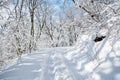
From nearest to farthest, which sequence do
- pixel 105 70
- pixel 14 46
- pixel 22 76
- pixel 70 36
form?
pixel 105 70 < pixel 22 76 < pixel 14 46 < pixel 70 36

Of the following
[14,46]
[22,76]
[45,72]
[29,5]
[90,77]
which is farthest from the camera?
[29,5]

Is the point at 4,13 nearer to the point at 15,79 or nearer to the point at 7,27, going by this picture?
the point at 7,27

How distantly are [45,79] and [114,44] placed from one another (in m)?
3.59

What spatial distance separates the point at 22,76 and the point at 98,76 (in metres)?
3.41

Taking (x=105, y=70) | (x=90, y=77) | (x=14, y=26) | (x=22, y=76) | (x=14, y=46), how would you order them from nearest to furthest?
(x=105, y=70), (x=90, y=77), (x=22, y=76), (x=14, y=26), (x=14, y=46)

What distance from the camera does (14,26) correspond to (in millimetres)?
11508

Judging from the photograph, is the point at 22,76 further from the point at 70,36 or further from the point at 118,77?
the point at 70,36

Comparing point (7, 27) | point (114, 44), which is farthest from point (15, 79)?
point (114, 44)

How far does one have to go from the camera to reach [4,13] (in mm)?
10953

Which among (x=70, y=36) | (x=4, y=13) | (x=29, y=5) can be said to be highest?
(x=29, y=5)

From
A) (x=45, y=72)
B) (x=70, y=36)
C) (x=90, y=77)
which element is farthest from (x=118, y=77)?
(x=70, y=36)

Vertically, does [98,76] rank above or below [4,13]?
below

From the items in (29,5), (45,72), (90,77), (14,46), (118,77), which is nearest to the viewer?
(118,77)

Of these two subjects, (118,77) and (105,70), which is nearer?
(118,77)
